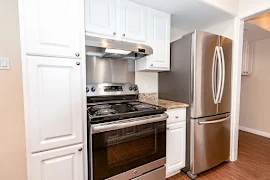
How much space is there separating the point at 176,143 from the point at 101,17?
5.67ft

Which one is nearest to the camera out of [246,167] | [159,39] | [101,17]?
[101,17]

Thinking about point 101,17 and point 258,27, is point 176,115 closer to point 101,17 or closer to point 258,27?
point 101,17

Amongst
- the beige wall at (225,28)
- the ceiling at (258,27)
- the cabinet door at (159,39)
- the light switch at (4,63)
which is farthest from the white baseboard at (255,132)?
the light switch at (4,63)

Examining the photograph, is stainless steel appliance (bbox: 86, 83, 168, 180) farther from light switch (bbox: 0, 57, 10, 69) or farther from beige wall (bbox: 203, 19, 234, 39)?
beige wall (bbox: 203, 19, 234, 39)

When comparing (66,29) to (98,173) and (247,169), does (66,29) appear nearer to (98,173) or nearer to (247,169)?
(98,173)

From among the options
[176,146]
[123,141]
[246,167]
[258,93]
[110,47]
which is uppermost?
[110,47]

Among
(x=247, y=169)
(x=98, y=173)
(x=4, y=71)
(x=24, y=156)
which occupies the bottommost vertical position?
(x=247, y=169)

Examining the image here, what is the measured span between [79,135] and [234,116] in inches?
89.1

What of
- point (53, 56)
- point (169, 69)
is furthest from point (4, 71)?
point (169, 69)

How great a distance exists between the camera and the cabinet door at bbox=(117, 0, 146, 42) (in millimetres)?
1721

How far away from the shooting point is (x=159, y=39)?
2.02m

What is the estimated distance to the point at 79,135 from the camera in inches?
50.3

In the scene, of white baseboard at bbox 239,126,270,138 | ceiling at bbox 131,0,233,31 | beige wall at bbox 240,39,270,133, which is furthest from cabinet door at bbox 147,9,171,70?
white baseboard at bbox 239,126,270,138

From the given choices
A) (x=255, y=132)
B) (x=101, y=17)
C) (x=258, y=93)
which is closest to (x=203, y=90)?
(x=101, y=17)
